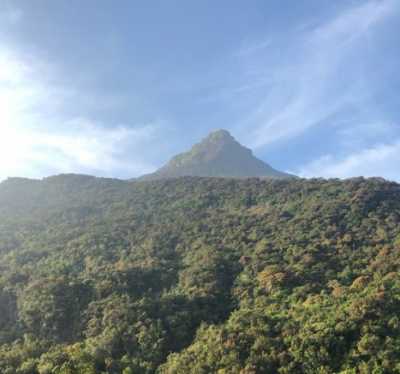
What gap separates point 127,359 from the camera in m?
38.7

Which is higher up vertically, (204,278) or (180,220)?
(180,220)

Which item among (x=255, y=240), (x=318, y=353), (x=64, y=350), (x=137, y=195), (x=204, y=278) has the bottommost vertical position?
(x=64, y=350)

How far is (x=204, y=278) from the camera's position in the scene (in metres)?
52.0

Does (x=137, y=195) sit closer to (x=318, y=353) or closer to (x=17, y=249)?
(x=17, y=249)

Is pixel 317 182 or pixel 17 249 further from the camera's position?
pixel 317 182

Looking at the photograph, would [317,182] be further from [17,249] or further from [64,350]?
[64,350]

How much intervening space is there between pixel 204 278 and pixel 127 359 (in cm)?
1515

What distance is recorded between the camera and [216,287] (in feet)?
165

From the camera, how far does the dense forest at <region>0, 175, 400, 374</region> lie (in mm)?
36469

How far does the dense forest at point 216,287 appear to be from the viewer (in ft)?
120

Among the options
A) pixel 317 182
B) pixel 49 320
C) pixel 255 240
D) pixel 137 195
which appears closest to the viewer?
pixel 49 320

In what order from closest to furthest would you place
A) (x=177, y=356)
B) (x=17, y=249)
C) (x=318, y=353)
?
(x=318, y=353)
(x=177, y=356)
(x=17, y=249)

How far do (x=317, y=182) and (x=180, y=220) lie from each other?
27599 millimetres

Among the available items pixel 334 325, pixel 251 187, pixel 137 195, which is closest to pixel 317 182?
pixel 251 187
